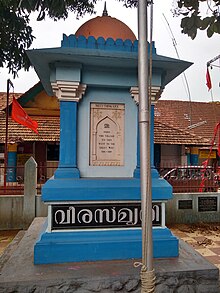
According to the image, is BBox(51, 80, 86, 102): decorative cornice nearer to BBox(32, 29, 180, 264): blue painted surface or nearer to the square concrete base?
BBox(32, 29, 180, 264): blue painted surface

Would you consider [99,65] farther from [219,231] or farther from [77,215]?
[219,231]

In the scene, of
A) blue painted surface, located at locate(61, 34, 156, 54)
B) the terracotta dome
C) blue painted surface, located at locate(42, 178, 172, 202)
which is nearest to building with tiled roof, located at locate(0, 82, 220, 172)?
the terracotta dome

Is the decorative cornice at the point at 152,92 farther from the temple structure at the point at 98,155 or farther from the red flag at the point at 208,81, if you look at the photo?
the red flag at the point at 208,81

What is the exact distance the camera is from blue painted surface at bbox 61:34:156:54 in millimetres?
2939

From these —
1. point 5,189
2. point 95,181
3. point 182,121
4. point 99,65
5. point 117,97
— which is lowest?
point 5,189

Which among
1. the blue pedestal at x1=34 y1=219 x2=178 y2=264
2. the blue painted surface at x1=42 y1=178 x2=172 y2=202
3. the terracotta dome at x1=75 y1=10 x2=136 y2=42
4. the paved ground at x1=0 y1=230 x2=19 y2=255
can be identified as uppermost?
the terracotta dome at x1=75 y1=10 x2=136 y2=42

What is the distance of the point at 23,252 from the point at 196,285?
179 centimetres

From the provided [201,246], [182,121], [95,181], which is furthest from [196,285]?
[182,121]

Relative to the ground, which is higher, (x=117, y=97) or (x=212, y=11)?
(x=212, y=11)

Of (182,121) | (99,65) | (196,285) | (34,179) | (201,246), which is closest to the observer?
(196,285)

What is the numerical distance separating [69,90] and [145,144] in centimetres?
162

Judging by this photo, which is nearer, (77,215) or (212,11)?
(212,11)

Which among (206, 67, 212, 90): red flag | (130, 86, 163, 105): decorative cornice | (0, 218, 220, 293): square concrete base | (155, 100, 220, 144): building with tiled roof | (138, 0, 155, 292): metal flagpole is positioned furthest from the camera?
(155, 100, 220, 144): building with tiled roof

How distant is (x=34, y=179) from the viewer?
619cm
